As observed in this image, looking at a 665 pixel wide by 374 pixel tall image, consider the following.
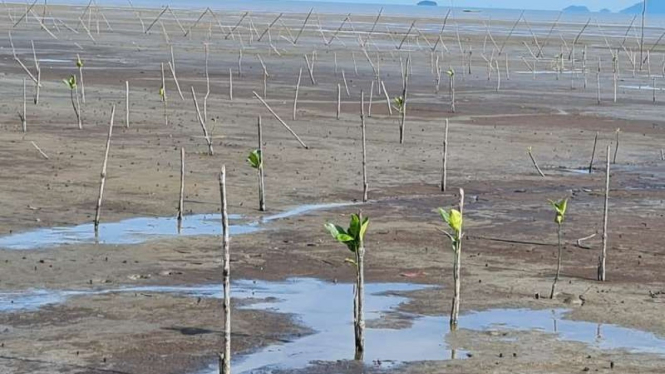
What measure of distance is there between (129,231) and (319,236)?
6.62ft

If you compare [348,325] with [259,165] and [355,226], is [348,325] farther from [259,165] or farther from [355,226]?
[259,165]

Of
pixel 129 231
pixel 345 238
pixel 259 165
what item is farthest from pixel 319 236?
pixel 345 238

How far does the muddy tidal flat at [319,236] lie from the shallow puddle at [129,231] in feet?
0.14

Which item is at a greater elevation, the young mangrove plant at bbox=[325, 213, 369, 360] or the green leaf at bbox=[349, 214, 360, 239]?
the green leaf at bbox=[349, 214, 360, 239]

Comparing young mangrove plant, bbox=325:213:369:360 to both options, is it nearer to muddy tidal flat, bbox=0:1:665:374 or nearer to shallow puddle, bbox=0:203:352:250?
muddy tidal flat, bbox=0:1:665:374

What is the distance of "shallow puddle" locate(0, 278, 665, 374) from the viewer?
383 inches

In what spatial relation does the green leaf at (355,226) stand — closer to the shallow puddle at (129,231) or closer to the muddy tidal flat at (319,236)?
the muddy tidal flat at (319,236)

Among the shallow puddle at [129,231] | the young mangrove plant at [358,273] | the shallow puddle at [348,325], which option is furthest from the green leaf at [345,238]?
the shallow puddle at [129,231]

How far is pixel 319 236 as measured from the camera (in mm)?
14734

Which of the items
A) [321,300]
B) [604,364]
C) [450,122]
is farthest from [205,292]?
[450,122]

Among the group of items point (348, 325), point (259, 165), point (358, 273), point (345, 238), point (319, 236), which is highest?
point (259, 165)

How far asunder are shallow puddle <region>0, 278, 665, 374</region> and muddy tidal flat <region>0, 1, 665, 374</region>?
3 centimetres

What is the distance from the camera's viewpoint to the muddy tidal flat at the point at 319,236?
9.97 metres

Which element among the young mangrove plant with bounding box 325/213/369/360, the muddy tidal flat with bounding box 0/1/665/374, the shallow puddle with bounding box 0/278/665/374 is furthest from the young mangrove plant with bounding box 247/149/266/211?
the young mangrove plant with bounding box 325/213/369/360
